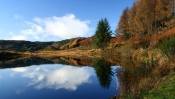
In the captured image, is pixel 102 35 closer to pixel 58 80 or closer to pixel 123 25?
pixel 123 25

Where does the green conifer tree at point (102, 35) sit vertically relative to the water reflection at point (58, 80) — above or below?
above

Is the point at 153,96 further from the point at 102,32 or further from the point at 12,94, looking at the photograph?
the point at 102,32

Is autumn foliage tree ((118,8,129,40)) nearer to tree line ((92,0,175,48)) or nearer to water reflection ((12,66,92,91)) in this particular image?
tree line ((92,0,175,48))

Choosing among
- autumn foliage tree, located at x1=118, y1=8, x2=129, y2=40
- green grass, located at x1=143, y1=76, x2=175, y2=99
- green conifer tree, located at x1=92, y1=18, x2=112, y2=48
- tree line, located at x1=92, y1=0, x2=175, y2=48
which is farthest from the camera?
autumn foliage tree, located at x1=118, y1=8, x2=129, y2=40

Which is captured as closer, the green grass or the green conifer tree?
the green grass

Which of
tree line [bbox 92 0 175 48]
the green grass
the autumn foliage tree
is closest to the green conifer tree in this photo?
tree line [bbox 92 0 175 48]

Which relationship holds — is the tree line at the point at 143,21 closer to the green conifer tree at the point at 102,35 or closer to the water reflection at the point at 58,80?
the green conifer tree at the point at 102,35

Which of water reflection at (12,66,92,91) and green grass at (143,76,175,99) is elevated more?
green grass at (143,76,175,99)

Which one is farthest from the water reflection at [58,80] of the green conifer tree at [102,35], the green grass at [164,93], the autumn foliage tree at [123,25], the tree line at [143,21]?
the autumn foliage tree at [123,25]

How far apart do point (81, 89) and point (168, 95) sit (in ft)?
30.3

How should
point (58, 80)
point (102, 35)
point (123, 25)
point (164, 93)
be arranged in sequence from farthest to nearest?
point (123, 25) → point (102, 35) → point (58, 80) → point (164, 93)

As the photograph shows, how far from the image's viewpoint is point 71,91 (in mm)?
17297

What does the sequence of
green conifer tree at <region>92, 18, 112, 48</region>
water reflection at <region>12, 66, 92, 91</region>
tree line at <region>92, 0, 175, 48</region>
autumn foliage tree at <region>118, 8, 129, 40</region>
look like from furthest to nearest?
1. autumn foliage tree at <region>118, 8, 129, 40</region>
2. green conifer tree at <region>92, 18, 112, 48</region>
3. tree line at <region>92, 0, 175, 48</region>
4. water reflection at <region>12, 66, 92, 91</region>

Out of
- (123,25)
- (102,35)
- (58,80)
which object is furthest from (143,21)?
(58,80)
